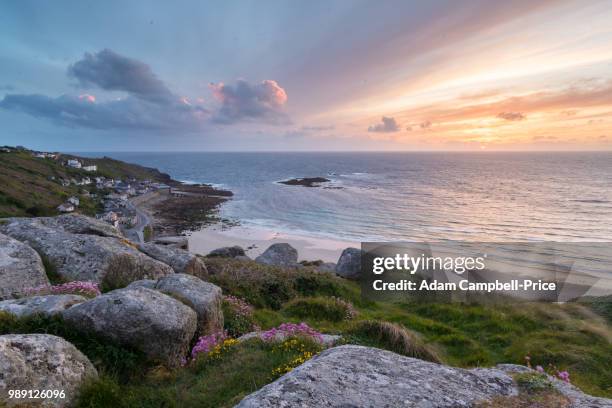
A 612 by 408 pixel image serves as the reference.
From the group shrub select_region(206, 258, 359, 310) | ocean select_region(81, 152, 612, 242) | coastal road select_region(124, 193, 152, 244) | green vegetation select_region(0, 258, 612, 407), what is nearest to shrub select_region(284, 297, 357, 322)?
green vegetation select_region(0, 258, 612, 407)

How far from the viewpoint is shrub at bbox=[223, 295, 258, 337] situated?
33.8 feet

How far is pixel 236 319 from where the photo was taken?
10766mm

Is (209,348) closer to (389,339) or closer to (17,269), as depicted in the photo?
(389,339)

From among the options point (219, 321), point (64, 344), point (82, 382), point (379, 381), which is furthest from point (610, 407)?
point (219, 321)

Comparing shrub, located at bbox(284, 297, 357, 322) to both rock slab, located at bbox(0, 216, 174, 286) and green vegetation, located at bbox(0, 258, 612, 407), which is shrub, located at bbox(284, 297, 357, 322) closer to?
green vegetation, located at bbox(0, 258, 612, 407)

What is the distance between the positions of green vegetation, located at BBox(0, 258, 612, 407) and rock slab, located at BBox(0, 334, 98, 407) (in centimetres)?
30

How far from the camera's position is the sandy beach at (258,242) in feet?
142

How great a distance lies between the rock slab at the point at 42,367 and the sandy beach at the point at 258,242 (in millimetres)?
35329

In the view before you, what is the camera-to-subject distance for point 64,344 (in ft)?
18.0

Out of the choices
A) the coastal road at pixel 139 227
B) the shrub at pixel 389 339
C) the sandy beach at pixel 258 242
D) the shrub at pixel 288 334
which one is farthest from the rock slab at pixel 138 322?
the coastal road at pixel 139 227

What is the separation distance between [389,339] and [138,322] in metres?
5.91

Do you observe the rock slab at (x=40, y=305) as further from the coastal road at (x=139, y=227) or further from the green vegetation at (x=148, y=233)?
the green vegetation at (x=148, y=233)

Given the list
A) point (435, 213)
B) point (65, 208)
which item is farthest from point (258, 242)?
point (65, 208)

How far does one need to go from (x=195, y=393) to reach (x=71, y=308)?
129 inches
